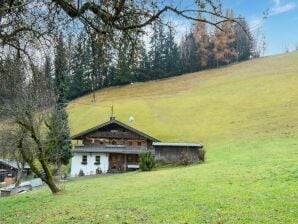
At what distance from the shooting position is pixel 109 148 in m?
48.8

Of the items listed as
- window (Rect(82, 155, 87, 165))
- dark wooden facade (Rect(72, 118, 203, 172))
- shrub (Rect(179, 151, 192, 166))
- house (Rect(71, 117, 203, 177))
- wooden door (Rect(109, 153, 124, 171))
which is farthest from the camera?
window (Rect(82, 155, 87, 165))

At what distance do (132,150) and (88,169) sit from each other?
6293 millimetres

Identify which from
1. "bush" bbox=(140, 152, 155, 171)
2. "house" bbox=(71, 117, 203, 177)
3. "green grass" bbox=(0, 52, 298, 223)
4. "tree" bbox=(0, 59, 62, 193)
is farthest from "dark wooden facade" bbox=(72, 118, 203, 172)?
"tree" bbox=(0, 59, 62, 193)

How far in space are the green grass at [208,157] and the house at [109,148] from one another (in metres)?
7.68

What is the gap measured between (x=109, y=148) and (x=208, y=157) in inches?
608

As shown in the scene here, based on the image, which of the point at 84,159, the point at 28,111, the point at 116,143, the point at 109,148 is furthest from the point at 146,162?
the point at 84,159

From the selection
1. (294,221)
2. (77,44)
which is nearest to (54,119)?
(294,221)

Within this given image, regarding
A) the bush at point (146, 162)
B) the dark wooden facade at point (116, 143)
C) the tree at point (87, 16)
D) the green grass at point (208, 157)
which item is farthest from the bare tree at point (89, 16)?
the dark wooden facade at point (116, 143)

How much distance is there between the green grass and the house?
25.2ft

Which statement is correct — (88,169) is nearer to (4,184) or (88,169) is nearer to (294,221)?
(4,184)

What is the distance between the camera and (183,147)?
38.8m

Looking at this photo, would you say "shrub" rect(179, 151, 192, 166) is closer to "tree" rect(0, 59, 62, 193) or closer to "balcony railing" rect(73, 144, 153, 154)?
"balcony railing" rect(73, 144, 153, 154)

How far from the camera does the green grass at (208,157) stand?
1226cm

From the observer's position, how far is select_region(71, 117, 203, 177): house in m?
48.5
